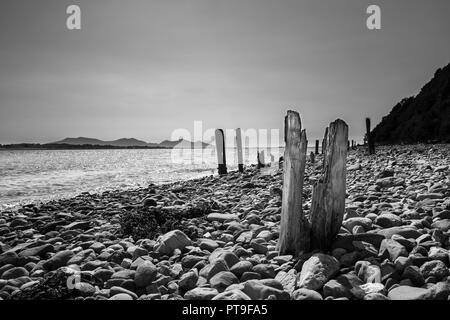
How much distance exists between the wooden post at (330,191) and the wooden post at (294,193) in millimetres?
164

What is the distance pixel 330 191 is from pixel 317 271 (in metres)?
1.20

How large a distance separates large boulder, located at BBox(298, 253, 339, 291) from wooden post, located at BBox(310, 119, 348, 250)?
1.77 feet

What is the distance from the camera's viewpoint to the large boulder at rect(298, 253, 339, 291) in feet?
10.6

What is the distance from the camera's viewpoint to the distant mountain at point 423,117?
116ft

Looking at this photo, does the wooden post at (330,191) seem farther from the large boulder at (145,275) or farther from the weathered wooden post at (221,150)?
the weathered wooden post at (221,150)

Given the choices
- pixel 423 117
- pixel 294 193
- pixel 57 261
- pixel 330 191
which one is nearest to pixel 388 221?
pixel 330 191

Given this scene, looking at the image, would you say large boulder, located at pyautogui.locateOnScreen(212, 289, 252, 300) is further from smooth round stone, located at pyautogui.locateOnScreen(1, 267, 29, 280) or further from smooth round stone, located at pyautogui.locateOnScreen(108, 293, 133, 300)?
smooth round stone, located at pyautogui.locateOnScreen(1, 267, 29, 280)

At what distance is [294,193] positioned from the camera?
4.14 meters

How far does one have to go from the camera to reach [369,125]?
76.1 ft

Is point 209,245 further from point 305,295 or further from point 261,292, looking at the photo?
point 305,295

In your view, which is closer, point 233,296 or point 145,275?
point 233,296

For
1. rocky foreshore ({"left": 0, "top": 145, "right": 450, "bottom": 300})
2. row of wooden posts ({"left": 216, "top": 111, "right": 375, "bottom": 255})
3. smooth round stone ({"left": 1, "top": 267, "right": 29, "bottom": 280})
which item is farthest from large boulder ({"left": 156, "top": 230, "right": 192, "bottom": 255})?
smooth round stone ({"left": 1, "top": 267, "right": 29, "bottom": 280})

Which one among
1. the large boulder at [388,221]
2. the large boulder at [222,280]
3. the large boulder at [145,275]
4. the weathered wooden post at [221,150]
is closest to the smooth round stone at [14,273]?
the large boulder at [145,275]
